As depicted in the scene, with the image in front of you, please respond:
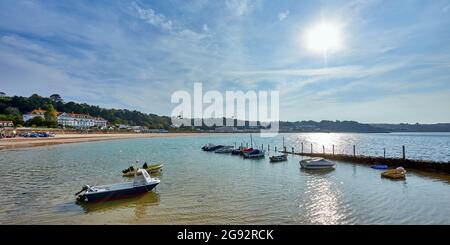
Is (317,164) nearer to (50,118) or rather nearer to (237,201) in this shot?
(237,201)

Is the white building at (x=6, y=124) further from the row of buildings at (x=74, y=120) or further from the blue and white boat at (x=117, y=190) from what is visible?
the blue and white boat at (x=117, y=190)

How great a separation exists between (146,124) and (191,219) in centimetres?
19260

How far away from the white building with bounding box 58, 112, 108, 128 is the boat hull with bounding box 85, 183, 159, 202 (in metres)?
128

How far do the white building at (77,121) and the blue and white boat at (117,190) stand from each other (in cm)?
12796

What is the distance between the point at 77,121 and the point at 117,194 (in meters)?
143

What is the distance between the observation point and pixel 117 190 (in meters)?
16.6

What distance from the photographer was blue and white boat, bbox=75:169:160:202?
1591 centimetres

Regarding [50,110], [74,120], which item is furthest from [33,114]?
[74,120]

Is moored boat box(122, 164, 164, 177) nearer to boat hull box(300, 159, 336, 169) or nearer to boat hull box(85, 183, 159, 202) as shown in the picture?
boat hull box(85, 183, 159, 202)

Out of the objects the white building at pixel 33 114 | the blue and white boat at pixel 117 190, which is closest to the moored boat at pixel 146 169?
the blue and white boat at pixel 117 190

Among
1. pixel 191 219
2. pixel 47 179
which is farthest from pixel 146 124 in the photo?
pixel 191 219
